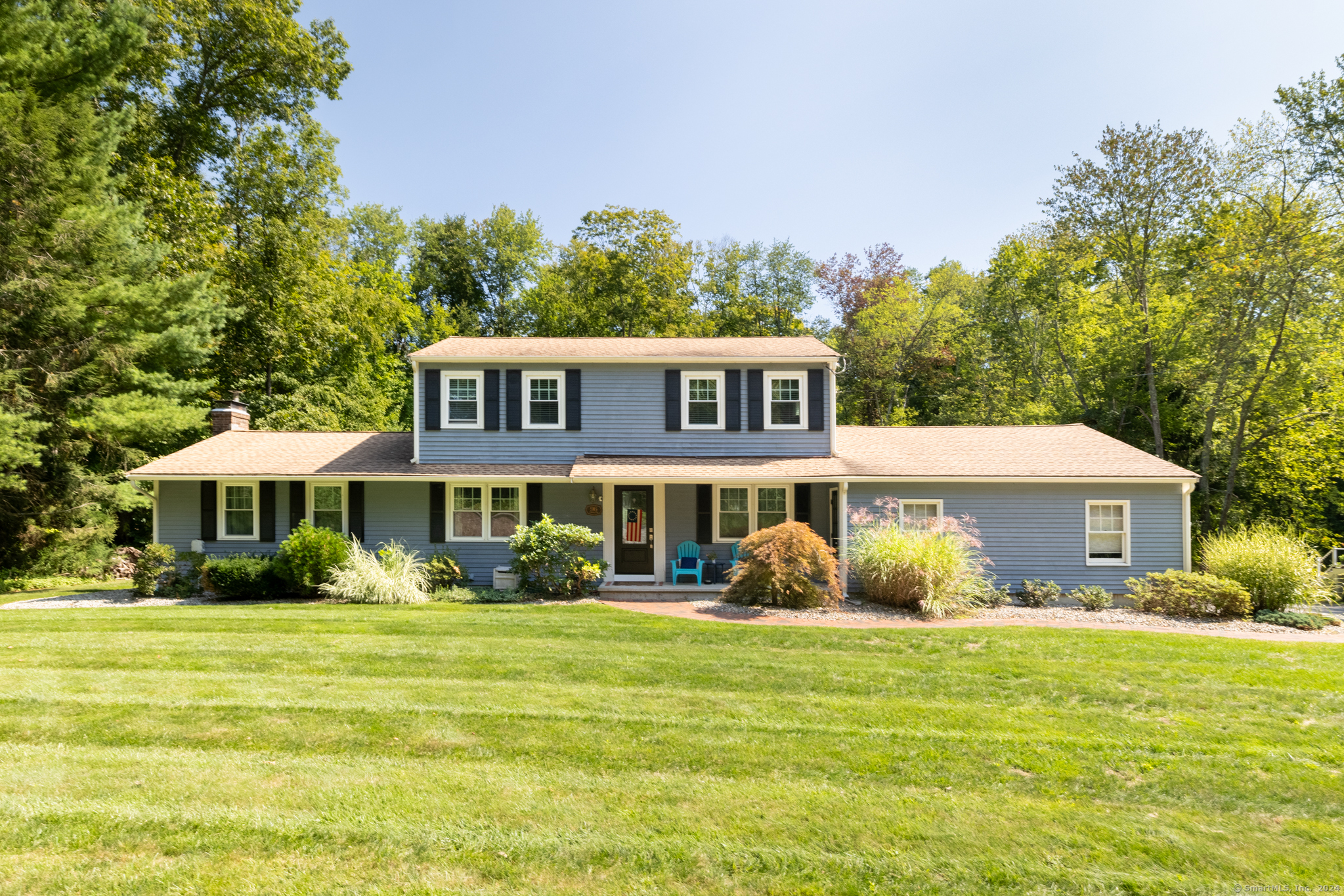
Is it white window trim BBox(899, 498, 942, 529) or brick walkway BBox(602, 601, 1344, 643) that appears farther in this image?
white window trim BBox(899, 498, 942, 529)

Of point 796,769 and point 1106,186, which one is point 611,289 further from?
point 796,769

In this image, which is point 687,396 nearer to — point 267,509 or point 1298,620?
point 267,509

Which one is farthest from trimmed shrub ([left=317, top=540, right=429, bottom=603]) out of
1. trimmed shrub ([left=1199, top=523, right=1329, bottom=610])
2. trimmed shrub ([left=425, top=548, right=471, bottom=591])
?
trimmed shrub ([left=1199, top=523, right=1329, bottom=610])

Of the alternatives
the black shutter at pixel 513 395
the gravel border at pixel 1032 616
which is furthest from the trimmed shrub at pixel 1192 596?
the black shutter at pixel 513 395

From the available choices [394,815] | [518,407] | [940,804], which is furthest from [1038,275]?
[394,815]

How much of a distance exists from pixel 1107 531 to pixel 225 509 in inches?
748

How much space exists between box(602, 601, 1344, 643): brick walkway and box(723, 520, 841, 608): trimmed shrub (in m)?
0.90

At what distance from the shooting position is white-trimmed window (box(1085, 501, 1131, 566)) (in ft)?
44.7

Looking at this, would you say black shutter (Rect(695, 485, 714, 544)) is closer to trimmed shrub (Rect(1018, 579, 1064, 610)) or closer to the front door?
the front door

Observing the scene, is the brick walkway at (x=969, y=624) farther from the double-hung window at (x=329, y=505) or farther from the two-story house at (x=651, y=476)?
the double-hung window at (x=329, y=505)

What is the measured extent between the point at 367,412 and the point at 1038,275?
1037 inches

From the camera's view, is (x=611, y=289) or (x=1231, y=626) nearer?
(x=1231, y=626)

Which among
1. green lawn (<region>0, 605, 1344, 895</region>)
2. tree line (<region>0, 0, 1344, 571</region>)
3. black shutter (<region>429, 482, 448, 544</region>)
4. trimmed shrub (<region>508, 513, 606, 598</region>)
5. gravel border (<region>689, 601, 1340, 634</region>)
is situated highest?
tree line (<region>0, 0, 1344, 571</region>)

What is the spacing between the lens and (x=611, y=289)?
2719 centimetres
